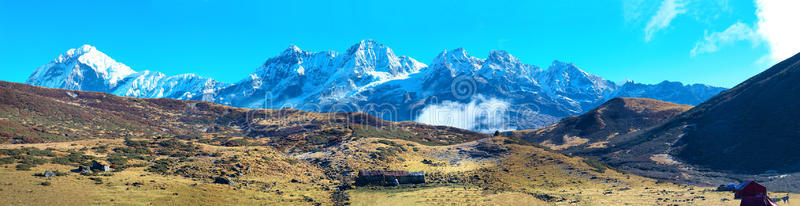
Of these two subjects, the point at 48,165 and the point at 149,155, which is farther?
the point at 149,155

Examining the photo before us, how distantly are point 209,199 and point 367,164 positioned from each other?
3310cm

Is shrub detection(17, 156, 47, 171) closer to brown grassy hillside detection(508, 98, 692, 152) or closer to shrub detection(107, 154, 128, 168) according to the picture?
shrub detection(107, 154, 128, 168)

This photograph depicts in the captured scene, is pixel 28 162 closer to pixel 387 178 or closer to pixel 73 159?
pixel 73 159

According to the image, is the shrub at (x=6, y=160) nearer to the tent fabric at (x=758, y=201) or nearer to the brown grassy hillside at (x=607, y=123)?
the tent fabric at (x=758, y=201)

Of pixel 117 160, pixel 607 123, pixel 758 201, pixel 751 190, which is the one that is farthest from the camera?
pixel 607 123

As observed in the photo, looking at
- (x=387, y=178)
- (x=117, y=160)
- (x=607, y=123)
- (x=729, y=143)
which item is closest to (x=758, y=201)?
(x=387, y=178)

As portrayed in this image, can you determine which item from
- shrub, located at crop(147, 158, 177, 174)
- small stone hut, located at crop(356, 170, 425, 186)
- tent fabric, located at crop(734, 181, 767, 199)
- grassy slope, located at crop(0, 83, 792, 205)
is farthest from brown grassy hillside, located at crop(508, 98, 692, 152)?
shrub, located at crop(147, 158, 177, 174)

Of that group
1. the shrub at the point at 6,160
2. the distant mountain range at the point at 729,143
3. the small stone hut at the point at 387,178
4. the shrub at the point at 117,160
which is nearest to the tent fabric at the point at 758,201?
the small stone hut at the point at 387,178

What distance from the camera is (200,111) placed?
143625 mm

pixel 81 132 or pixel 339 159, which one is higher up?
pixel 81 132

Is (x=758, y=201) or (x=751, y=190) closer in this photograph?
(x=758, y=201)

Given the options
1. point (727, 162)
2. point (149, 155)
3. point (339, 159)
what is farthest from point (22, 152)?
point (727, 162)

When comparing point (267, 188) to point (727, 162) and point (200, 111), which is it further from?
point (200, 111)

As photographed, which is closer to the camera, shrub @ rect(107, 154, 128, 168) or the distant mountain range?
shrub @ rect(107, 154, 128, 168)
